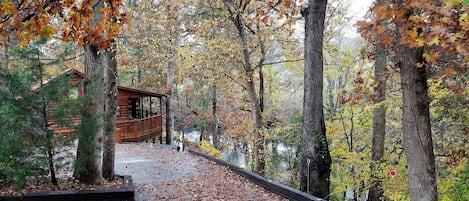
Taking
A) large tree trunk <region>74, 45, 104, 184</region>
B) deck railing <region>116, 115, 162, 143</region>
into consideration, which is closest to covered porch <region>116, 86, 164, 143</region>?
deck railing <region>116, 115, 162, 143</region>

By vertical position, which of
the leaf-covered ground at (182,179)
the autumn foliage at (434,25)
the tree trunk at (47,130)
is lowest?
the leaf-covered ground at (182,179)

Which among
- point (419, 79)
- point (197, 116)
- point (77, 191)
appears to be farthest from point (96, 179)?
point (197, 116)

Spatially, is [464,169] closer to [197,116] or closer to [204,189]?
[204,189]

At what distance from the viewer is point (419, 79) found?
4.75 m

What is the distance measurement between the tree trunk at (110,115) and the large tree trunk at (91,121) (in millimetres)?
837

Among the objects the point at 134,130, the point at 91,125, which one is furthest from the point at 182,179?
the point at 134,130

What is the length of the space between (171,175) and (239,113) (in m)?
15.4

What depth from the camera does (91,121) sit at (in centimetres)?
602

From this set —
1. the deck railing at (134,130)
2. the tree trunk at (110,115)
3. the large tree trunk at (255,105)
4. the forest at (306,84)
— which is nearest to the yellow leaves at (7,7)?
the forest at (306,84)

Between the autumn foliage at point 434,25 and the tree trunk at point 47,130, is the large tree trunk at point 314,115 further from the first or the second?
the tree trunk at point 47,130

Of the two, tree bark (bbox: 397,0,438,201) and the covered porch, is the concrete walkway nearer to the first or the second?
the covered porch

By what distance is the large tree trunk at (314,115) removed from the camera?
6750 mm

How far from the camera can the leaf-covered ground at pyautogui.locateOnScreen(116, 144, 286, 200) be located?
7.18 metres

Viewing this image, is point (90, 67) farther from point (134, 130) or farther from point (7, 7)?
point (134, 130)
